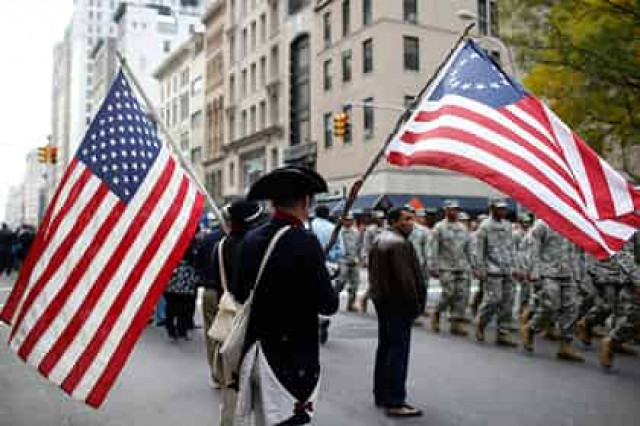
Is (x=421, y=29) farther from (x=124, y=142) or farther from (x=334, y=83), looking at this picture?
(x=124, y=142)

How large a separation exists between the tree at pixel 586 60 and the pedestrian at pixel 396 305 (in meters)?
7.94

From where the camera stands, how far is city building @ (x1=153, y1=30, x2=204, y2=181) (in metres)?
62.7

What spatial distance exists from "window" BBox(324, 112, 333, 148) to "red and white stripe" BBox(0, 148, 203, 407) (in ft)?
112

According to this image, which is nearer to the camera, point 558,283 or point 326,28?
point 558,283

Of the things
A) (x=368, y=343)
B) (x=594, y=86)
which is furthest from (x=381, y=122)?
(x=368, y=343)

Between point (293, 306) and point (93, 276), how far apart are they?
5.53ft

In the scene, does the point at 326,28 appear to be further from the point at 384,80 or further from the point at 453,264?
the point at 453,264

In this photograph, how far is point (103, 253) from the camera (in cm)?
479

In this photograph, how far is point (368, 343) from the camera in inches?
413

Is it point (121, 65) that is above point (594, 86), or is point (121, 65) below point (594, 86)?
below

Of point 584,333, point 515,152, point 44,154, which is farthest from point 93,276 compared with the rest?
point 44,154

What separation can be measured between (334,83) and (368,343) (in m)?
29.7

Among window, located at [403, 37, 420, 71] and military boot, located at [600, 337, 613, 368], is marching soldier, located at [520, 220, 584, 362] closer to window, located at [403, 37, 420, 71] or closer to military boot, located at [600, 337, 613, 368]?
military boot, located at [600, 337, 613, 368]

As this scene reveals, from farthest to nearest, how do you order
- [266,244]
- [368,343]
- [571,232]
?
[368,343] < [571,232] < [266,244]
